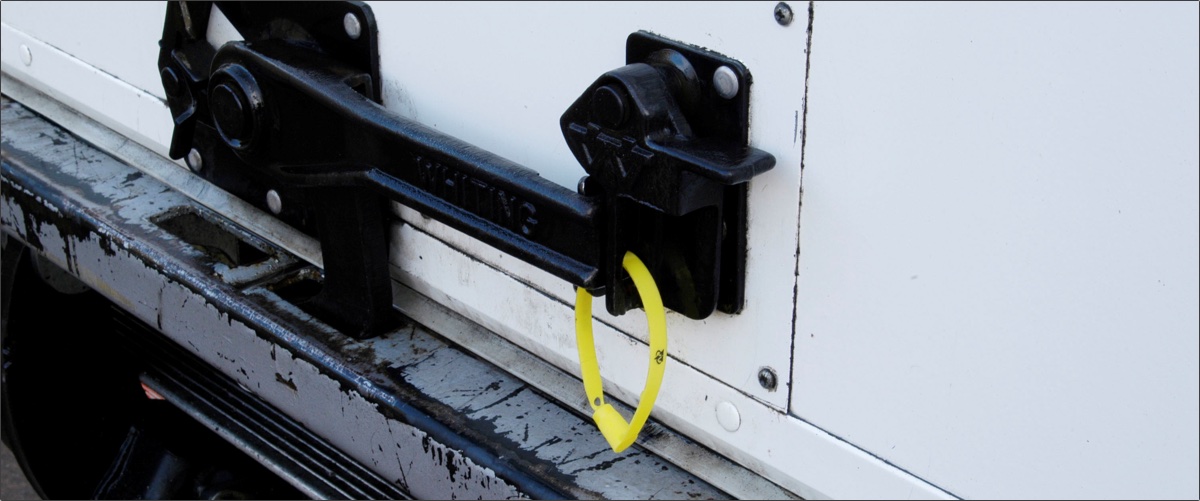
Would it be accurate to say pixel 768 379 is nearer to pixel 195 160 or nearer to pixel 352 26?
pixel 352 26

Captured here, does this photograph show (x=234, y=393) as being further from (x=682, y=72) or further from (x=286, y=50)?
(x=682, y=72)

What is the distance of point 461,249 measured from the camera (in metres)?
1.41

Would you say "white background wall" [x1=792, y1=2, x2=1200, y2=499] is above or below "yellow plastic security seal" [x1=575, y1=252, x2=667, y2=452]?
above

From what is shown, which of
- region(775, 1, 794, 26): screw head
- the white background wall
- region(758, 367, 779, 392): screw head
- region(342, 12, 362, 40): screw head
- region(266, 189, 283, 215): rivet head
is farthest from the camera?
region(266, 189, 283, 215): rivet head

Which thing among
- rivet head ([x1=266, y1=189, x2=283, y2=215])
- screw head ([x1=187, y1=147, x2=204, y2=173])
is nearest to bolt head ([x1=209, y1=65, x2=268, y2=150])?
rivet head ([x1=266, y1=189, x2=283, y2=215])

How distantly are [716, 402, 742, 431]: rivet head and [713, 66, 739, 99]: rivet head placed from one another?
0.31m

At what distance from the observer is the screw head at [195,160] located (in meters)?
1.73

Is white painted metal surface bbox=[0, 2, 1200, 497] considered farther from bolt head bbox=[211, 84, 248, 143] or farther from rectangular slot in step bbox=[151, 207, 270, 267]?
rectangular slot in step bbox=[151, 207, 270, 267]

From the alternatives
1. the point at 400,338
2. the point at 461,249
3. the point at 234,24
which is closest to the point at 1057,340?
the point at 461,249

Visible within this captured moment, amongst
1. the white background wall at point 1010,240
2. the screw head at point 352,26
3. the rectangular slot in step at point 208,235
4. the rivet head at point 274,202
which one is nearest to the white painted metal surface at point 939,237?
the white background wall at point 1010,240

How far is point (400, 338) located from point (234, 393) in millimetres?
489

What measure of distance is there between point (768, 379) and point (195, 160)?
3.18 ft

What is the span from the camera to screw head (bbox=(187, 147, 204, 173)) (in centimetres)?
173

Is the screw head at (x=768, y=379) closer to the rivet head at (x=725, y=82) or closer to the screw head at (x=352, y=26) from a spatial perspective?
the rivet head at (x=725, y=82)
